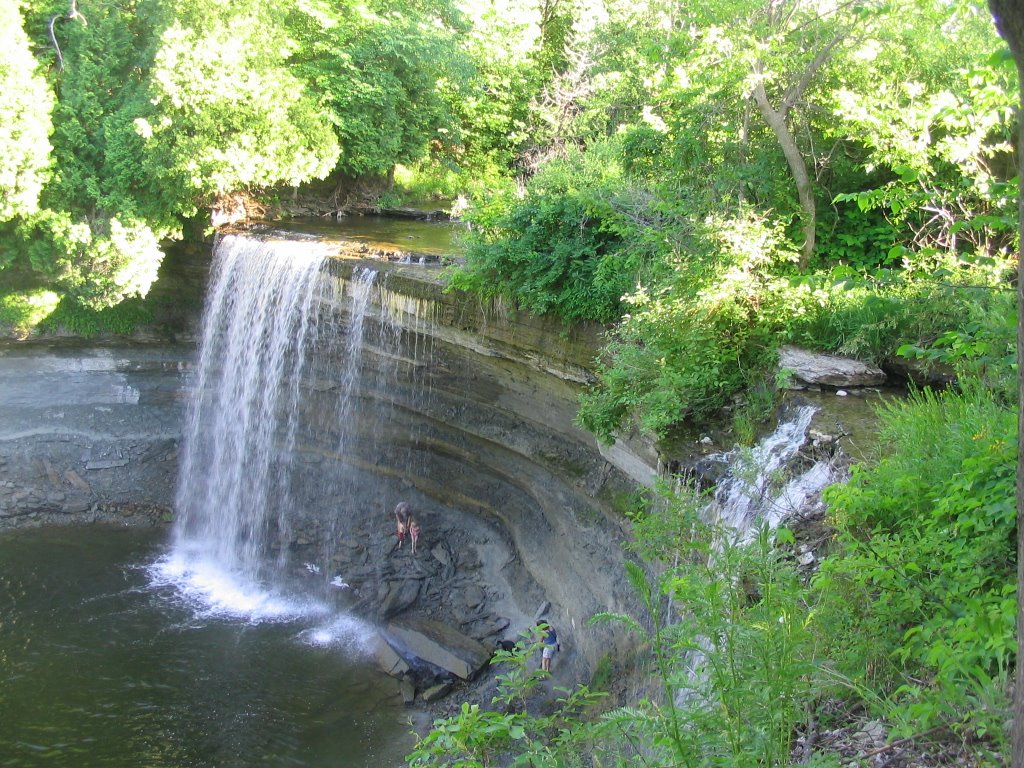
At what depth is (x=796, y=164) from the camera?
337 inches

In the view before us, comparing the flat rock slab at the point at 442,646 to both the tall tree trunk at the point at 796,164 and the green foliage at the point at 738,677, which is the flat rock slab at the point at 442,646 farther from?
the green foliage at the point at 738,677

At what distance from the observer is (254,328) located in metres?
13.2

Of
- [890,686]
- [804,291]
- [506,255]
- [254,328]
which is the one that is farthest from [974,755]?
[254,328]

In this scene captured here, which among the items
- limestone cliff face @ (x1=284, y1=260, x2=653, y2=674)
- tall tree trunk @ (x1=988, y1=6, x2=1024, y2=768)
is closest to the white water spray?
limestone cliff face @ (x1=284, y1=260, x2=653, y2=674)

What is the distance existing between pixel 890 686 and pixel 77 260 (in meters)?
13.9

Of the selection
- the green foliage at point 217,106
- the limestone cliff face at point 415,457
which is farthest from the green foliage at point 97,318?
the green foliage at point 217,106

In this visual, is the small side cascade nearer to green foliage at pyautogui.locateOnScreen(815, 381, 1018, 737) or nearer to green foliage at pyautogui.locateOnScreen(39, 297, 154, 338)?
green foliage at pyautogui.locateOnScreen(815, 381, 1018, 737)

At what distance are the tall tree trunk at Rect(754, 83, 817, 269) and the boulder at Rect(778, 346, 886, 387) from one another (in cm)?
192

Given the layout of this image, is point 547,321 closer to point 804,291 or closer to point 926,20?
point 804,291

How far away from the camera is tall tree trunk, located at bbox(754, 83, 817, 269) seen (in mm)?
8406

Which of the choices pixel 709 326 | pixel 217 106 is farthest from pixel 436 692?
pixel 217 106

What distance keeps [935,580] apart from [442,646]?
7412 millimetres

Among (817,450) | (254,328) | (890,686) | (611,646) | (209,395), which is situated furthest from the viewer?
(209,395)

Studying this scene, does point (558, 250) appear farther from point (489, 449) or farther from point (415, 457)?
point (415, 457)
